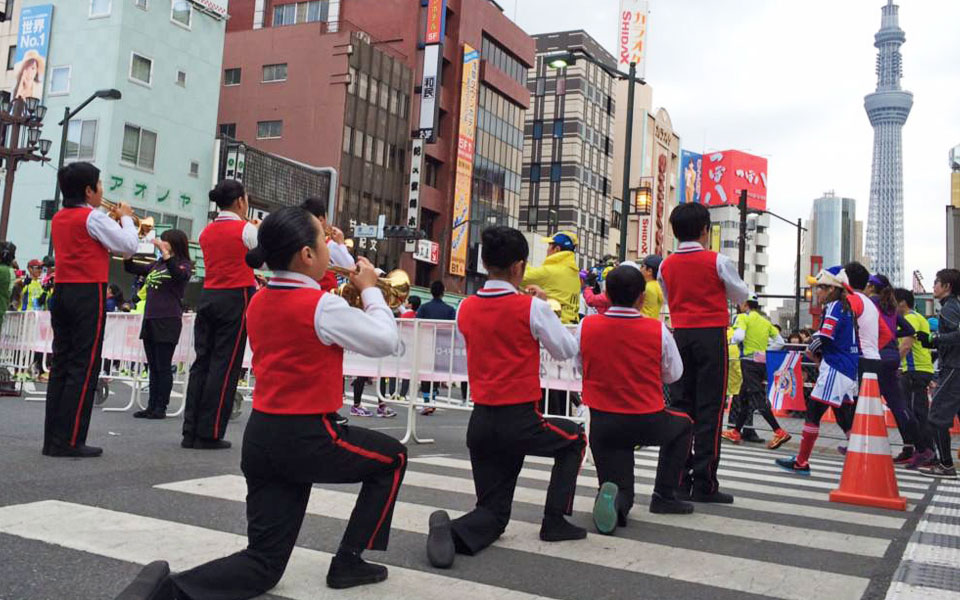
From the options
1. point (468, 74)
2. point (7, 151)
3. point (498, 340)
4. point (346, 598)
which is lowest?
point (346, 598)

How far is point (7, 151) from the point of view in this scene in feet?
69.7

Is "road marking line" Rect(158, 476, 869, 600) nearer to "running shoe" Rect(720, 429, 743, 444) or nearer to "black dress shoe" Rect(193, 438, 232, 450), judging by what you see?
"black dress shoe" Rect(193, 438, 232, 450)

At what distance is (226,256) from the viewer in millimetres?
6375

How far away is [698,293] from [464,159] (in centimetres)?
4496

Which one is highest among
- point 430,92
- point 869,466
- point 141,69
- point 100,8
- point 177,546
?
point 430,92

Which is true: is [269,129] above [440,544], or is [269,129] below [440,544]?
above

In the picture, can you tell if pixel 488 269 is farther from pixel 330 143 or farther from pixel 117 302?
pixel 330 143

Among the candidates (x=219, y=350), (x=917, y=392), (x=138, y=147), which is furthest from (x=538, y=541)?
(x=138, y=147)

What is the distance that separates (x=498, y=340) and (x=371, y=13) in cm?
4932

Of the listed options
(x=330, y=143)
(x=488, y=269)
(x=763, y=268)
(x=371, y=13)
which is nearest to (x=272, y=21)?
(x=371, y=13)

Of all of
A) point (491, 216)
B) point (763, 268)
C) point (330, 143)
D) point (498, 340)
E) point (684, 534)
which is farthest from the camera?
point (763, 268)

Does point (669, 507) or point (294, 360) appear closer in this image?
point (294, 360)

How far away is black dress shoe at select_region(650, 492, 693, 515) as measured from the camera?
5.04 metres

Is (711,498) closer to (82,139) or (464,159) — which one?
(82,139)
